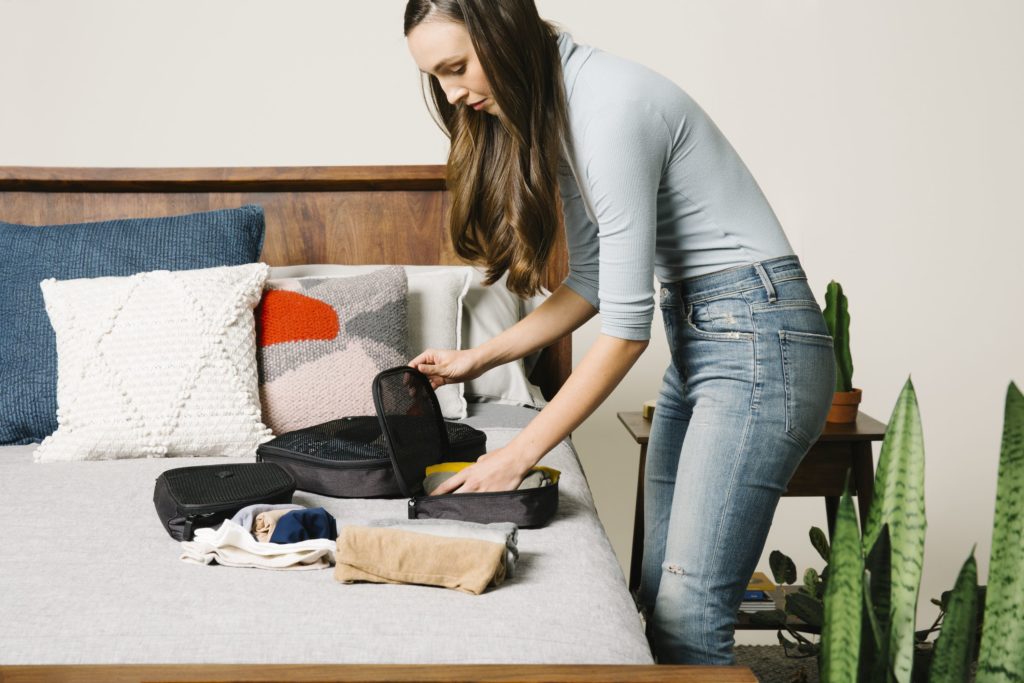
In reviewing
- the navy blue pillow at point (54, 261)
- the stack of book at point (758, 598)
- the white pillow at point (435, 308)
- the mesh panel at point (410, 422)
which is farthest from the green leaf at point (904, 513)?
the navy blue pillow at point (54, 261)

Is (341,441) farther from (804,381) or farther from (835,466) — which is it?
(835,466)

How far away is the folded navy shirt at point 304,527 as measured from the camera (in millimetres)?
1119

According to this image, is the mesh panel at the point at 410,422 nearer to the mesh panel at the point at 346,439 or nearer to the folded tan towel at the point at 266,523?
the mesh panel at the point at 346,439

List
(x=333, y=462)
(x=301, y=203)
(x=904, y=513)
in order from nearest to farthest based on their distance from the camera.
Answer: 1. (x=904, y=513)
2. (x=333, y=462)
3. (x=301, y=203)

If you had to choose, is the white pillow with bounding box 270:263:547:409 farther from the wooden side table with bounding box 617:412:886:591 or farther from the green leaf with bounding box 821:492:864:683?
the green leaf with bounding box 821:492:864:683

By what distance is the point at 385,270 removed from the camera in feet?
6.25

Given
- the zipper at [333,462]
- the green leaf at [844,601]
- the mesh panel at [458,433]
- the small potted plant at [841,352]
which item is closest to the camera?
the green leaf at [844,601]

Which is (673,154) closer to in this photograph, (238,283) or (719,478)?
(719,478)

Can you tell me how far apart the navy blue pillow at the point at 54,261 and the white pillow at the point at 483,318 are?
183mm

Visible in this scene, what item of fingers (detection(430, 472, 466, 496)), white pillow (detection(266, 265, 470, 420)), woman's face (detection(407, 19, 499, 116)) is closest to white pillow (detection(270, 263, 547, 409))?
white pillow (detection(266, 265, 470, 420))

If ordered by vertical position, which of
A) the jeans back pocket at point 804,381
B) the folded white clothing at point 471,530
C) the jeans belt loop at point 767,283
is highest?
the jeans belt loop at point 767,283

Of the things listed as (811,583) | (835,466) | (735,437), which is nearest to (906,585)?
(735,437)

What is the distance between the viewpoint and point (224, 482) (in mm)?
1274

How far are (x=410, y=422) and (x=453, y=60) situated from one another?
539mm
